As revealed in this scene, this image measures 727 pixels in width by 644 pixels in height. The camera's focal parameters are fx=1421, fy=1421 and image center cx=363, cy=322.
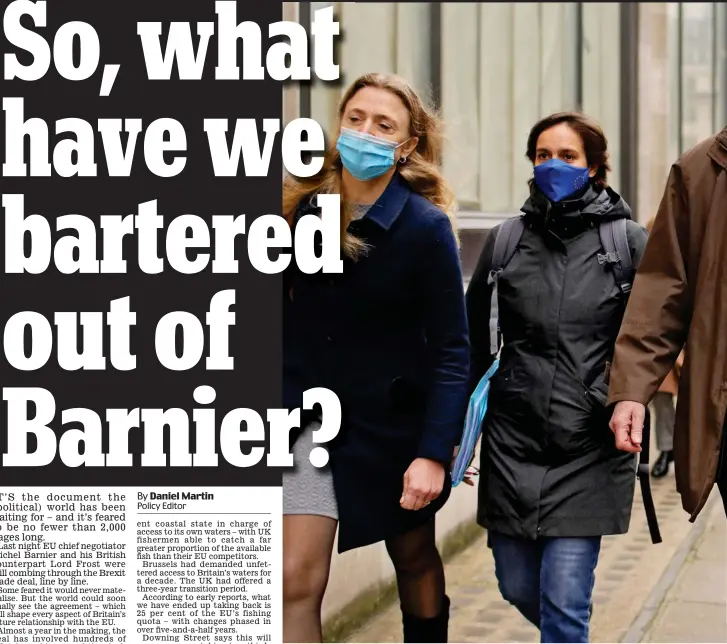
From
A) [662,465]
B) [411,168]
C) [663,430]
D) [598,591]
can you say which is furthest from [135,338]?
[662,465]

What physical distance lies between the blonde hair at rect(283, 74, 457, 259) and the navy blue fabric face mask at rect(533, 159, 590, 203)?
28cm

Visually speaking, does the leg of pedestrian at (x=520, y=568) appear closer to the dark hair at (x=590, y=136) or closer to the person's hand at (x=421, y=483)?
the person's hand at (x=421, y=483)

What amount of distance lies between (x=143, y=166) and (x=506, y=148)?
206 inches

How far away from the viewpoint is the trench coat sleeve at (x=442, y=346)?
11.6ft

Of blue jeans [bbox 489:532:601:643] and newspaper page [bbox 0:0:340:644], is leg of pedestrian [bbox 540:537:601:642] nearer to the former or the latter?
blue jeans [bbox 489:532:601:643]

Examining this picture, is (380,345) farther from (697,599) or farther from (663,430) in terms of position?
(663,430)

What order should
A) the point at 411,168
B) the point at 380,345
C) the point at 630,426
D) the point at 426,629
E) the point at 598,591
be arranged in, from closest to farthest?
1. the point at 630,426
2. the point at 380,345
3. the point at 411,168
4. the point at 426,629
5. the point at 598,591

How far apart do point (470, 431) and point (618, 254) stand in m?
0.61

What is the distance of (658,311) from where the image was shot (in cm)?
348

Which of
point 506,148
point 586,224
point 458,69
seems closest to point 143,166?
point 586,224

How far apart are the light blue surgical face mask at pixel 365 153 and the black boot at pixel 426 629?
1170 millimetres

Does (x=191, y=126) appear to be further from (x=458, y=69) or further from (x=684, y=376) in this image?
(x=458, y=69)

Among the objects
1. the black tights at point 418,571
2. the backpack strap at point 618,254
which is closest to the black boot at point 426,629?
the black tights at point 418,571

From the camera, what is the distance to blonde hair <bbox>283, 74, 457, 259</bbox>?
3.58 m
